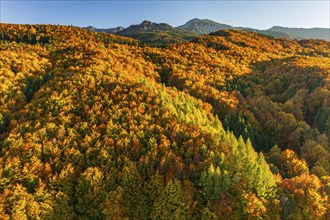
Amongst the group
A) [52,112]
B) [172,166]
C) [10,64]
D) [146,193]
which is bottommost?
[146,193]

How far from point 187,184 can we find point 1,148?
65188 millimetres

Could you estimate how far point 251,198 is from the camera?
73312mm

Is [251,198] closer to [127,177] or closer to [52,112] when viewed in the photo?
[127,177]

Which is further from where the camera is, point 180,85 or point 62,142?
point 180,85

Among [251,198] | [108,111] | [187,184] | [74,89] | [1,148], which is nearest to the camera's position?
[251,198]

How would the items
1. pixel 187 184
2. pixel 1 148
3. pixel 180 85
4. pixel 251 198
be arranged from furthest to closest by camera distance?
1. pixel 180 85
2. pixel 1 148
3. pixel 187 184
4. pixel 251 198

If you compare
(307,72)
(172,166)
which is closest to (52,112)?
(172,166)

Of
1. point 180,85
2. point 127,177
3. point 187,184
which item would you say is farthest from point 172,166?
point 180,85

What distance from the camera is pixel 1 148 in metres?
92.6

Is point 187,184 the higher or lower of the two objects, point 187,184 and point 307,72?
the lower

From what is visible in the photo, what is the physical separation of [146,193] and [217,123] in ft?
174

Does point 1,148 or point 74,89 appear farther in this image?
point 74,89

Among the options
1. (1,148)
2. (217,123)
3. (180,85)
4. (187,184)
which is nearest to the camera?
(187,184)

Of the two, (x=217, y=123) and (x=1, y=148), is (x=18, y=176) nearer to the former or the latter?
(x=1, y=148)
